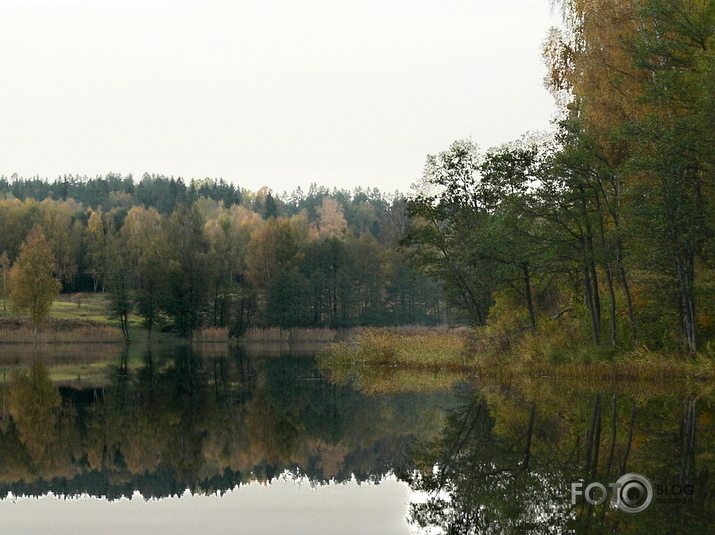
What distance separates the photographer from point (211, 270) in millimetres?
89438

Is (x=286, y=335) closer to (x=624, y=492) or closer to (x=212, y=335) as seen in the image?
(x=212, y=335)

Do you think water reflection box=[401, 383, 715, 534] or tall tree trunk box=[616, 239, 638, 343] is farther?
tall tree trunk box=[616, 239, 638, 343]

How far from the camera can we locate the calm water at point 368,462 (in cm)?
890

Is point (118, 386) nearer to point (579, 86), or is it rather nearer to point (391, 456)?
point (391, 456)

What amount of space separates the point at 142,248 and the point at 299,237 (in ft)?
74.2

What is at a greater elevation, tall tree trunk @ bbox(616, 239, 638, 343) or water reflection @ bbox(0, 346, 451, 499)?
tall tree trunk @ bbox(616, 239, 638, 343)

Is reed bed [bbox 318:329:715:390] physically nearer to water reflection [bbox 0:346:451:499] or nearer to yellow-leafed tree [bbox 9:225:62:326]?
water reflection [bbox 0:346:451:499]

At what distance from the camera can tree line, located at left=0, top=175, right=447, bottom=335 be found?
3280 inches

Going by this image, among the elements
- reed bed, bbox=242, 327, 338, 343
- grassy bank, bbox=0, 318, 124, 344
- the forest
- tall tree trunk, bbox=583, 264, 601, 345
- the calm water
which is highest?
the forest

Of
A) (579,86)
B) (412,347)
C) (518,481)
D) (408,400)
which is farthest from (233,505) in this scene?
(412,347)

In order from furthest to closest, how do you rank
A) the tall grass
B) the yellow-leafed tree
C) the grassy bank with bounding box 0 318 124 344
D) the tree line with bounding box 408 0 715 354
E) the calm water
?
the yellow-leafed tree
the grassy bank with bounding box 0 318 124 344
the tall grass
the tree line with bounding box 408 0 715 354
the calm water

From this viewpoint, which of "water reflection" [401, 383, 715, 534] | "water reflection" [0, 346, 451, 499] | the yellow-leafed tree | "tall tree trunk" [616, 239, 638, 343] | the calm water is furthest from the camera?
the yellow-leafed tree

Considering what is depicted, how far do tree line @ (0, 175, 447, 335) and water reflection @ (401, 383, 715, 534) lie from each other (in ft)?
186

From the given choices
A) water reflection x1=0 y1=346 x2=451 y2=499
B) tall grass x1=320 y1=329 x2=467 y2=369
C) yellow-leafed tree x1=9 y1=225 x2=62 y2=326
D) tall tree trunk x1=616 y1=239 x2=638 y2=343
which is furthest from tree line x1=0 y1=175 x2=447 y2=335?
water reflection x1=0 y1=346 x2=451 y2=499
